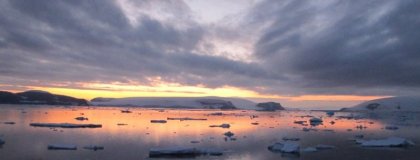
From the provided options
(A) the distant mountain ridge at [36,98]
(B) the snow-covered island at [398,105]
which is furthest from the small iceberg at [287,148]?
(A) the distant mountain ridge at [36,98]

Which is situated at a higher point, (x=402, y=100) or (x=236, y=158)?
(x=402, y=100)

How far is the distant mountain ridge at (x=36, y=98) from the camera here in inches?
4439

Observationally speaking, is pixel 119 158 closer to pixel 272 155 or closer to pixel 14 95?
pixel 272 155

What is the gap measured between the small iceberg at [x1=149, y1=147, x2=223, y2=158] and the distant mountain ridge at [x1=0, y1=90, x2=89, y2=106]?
106 metres

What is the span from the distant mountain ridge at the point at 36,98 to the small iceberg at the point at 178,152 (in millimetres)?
106115

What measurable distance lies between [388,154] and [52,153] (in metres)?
16.6

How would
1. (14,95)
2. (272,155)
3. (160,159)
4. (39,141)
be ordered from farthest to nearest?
(14,95) → (39,141) → (272,155) → (160,159)

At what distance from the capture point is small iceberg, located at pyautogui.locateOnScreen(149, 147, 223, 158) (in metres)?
18.7

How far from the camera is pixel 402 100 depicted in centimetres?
12312

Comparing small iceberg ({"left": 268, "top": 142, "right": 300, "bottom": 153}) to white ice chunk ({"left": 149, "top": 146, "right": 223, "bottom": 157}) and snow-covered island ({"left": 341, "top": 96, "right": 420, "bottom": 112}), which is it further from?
snow-covered island ({"left": 341, "top": 96, "right": 420, "bottom": 112})

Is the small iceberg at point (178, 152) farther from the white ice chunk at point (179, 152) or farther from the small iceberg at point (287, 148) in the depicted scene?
the small iceberg at point (287, 148)

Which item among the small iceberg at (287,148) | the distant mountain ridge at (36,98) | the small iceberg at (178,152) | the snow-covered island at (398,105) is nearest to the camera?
the small iceberg at (178,152)

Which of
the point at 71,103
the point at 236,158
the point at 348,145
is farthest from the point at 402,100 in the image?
the point at 236,158

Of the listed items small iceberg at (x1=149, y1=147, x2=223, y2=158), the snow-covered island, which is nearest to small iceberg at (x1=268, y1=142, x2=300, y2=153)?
small iceberg at (x1=149, y1=147, x2=223, y2=158)
